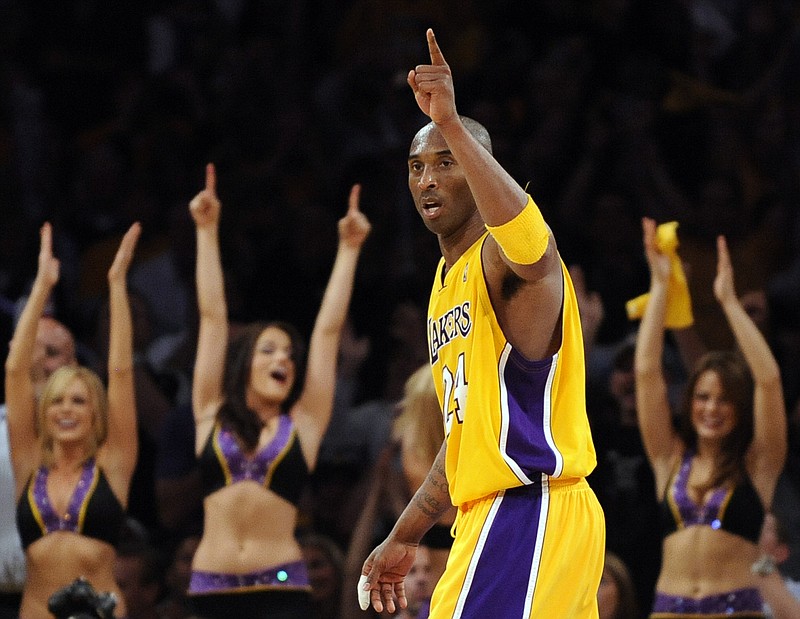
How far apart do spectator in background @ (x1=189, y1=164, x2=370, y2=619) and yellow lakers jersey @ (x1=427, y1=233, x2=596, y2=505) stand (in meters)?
3.02

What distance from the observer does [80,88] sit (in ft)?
29.3

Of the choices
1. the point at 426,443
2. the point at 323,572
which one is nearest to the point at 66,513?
the point at 323,572

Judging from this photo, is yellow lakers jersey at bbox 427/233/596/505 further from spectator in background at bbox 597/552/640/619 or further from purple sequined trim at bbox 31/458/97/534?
purple sequined trim at bbox 31/458/97/534

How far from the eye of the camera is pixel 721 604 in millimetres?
6168

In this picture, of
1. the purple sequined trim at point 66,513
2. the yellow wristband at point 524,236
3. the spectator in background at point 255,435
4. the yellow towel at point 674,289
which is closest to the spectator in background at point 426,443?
the spectator in background at point 255,435

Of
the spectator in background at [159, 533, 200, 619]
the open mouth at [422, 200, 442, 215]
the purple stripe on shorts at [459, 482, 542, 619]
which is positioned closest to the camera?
the purple stripe on shorts at [459, 482, 542, 619]

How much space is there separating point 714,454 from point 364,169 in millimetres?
2758

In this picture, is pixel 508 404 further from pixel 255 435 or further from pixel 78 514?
pixel 78 514

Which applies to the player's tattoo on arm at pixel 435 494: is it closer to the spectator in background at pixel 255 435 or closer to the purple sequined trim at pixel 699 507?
the spectator in background at pixel 255 435

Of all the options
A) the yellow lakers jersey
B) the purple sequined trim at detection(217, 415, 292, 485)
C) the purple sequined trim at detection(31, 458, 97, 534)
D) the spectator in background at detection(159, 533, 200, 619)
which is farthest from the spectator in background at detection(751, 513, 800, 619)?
the yellow lakers jersey

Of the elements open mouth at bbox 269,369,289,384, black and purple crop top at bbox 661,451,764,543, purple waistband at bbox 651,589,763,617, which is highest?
open mouth at bbox 269,369,289,384

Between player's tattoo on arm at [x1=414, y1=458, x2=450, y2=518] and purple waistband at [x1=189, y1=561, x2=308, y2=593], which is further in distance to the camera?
purple waistband at [x1=189, y1=561, x2=308, y2=593]

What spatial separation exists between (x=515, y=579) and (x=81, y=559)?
3.58 meters

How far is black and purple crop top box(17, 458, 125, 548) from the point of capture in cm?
632
